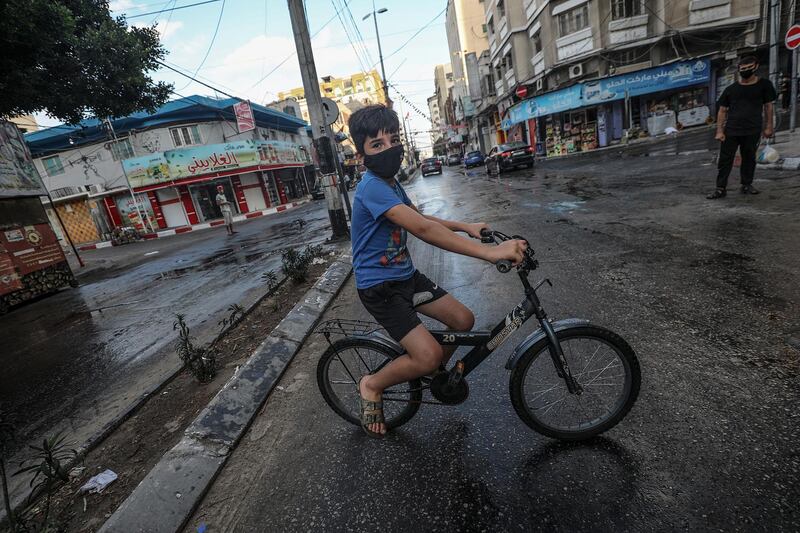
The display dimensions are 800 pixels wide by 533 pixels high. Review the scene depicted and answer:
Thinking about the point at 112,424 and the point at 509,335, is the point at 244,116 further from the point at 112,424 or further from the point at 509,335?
the point at 509,335

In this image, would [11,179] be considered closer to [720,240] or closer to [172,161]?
[720,240]

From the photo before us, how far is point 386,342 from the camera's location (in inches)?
98.8

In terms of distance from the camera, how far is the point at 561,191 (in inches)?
449

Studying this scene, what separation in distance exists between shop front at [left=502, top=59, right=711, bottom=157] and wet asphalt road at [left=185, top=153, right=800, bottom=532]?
81.9 feet

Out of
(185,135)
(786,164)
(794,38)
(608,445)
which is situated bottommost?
(608,445)

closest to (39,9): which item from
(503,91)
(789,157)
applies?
(789,157)

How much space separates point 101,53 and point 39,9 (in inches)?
68.0

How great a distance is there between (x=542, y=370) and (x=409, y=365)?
81cm

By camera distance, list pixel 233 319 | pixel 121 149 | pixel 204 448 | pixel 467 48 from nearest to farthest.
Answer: pixel 204 448 → pixel 233 319 → pixel 121 149 → pixel 467 48

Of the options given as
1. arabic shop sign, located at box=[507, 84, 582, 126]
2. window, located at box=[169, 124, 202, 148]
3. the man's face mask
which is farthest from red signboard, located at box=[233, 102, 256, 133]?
the man's face mask

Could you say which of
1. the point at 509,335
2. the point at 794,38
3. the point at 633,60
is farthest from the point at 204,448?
the point at 633,60

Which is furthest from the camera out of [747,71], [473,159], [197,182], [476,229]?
[473,159]

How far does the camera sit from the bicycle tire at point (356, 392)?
2.54 metres

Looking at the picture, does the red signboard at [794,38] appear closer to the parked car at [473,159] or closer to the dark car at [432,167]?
the parked car at [473,159]
